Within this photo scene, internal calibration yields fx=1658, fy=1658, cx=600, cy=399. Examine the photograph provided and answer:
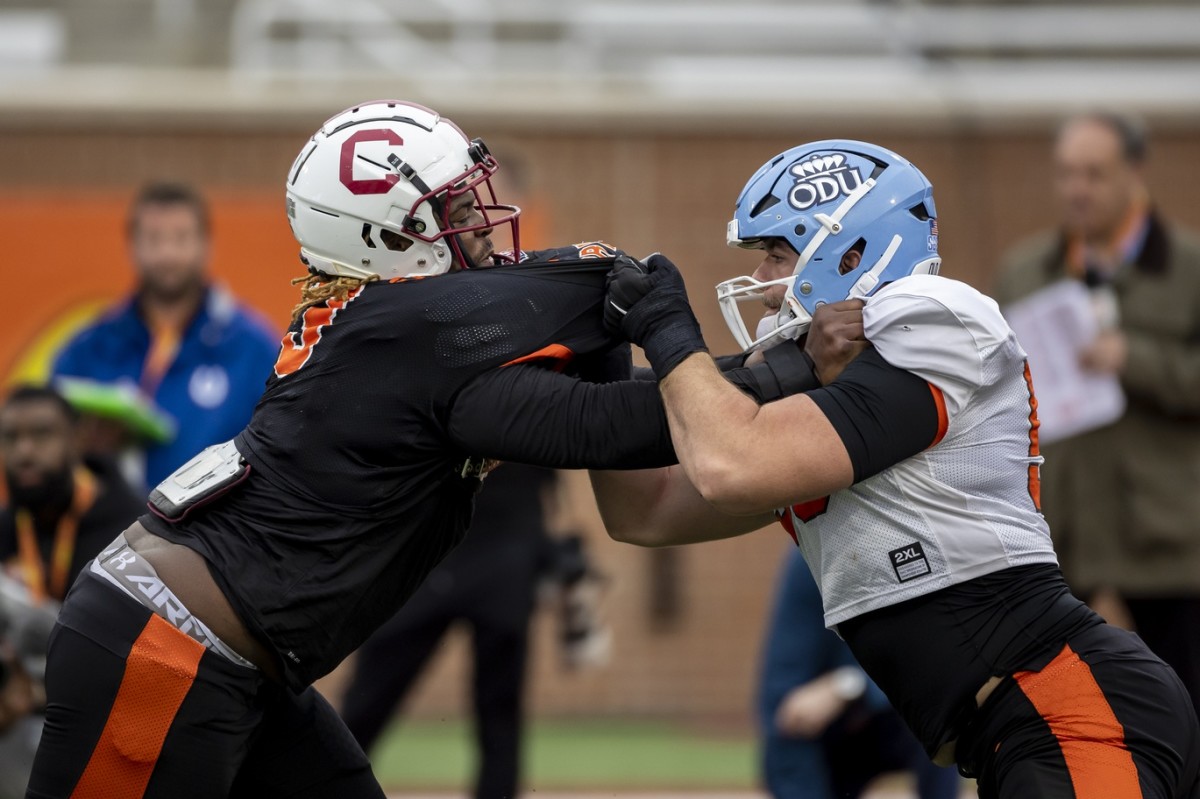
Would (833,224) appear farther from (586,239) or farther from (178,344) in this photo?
(586,239)

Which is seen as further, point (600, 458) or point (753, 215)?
point (753, 215)

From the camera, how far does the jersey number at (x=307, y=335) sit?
3.21 metres

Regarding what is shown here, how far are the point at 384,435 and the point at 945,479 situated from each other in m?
1.04

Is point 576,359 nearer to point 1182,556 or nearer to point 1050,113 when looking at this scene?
point 1182,556

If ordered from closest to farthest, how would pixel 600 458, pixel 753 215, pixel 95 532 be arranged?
pixel 600 458, pixel 753 215, pixel 95 532

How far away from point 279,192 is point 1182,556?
→ 6.21 metres

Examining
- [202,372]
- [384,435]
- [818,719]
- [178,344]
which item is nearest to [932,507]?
[384,435]

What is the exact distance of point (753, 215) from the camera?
3.30 meters

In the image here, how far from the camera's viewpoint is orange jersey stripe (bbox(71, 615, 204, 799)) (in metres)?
3.07

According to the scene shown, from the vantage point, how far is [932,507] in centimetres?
305

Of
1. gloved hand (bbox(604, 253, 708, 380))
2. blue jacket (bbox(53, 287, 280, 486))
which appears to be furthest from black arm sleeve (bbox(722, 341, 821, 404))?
blue jacket (bbox(53, 287, 280, 486))

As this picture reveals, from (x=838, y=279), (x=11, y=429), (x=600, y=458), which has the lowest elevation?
(x=11, y=429)

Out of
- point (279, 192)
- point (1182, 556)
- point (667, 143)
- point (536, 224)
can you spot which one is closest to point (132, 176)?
point (279, 192)

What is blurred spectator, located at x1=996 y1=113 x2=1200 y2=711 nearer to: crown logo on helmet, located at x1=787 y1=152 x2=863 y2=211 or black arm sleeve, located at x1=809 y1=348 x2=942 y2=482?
crown logo on helmet, located at x1=787 y1=152 x2=863 y2=211
